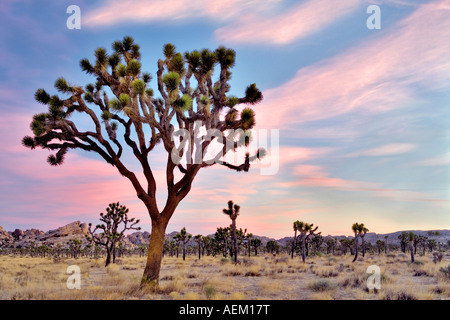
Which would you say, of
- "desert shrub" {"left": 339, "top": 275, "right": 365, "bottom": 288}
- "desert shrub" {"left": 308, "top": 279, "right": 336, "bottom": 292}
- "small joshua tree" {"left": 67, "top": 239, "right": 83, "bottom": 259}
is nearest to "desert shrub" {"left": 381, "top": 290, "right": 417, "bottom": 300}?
"desert shrub" {"left": 308, "top": 279, "right": 336, "bottom": 292}

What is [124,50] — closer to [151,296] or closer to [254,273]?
[151,296]

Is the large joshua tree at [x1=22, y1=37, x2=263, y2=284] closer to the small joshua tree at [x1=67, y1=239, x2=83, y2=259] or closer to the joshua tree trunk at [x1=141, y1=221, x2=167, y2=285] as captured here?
the joshua tree trunk at [x1=141, y1=221, x2=167, y2=285]

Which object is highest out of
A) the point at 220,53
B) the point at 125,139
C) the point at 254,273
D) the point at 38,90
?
the point at 220,53

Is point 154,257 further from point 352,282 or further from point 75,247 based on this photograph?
point 75,247

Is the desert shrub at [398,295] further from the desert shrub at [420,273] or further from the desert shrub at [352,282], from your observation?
the desert shrub at [420,273]

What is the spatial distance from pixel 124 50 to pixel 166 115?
4079mm

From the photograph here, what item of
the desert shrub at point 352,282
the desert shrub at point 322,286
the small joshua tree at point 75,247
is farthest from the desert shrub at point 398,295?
the small joshua tree at point 75,247

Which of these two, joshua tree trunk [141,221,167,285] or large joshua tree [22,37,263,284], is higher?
large joshua tree [22,37,263,284]

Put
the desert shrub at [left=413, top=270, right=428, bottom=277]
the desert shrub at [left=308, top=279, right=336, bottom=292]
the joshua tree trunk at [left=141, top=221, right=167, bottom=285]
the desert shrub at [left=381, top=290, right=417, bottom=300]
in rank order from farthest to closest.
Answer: the desert shrub at [left=413, top=270, right=428, bottom=277]
the desert shrub at [left=308, top=279, right=336, bottom=292]
the joshua tree trunk at [left=141, top=221, right=167, bottom=285]
the desert shrub at [left=381, top=290, right=417, bottom=300]

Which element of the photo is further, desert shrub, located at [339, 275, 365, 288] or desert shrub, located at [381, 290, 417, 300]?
desert shrub, located at [339, 275, 365, 288]

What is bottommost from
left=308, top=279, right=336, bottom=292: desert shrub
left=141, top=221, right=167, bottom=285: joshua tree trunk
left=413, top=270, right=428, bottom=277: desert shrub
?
left=413, top=270, right=428, bottom=277: desert shrub

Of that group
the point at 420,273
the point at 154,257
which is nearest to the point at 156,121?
the point at 154,257
